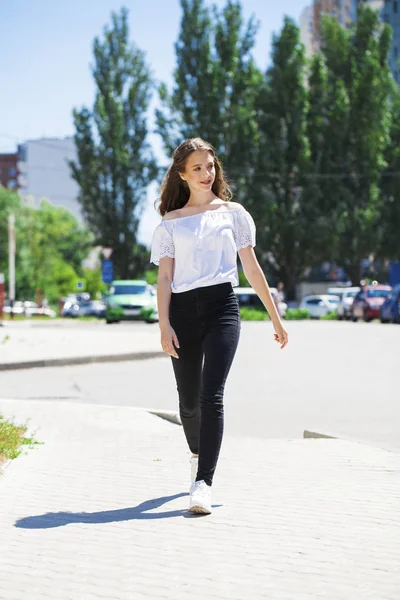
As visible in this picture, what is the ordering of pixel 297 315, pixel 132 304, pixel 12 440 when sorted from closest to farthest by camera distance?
pixel 12 440 < pixel 132 304 < pixel 297 315

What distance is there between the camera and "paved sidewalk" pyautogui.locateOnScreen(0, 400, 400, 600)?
4383 millimetres

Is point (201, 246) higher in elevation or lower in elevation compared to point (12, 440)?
higher

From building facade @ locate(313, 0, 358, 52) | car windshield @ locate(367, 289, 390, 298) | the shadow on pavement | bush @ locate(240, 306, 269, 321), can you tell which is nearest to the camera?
the shadow on pavement

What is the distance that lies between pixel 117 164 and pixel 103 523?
58.8m

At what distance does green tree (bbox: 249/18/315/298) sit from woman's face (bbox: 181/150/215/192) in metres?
55.4

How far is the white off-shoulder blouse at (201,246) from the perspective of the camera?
617cm

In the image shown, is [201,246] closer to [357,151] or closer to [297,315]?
[297,315]

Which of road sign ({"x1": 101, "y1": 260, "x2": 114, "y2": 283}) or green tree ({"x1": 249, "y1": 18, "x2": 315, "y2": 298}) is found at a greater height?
green tree ({"x1": 249, "y1": 18, "x2": 315, "y2": 298})

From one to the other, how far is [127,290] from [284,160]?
19.2 m

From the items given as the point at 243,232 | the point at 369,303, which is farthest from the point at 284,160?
the point at 243,232

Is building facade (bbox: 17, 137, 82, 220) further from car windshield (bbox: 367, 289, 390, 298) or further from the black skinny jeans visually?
the black skinny jeans

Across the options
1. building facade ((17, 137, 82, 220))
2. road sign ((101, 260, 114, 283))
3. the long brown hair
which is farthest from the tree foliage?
the long brown hair

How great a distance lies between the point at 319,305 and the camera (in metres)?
65.4

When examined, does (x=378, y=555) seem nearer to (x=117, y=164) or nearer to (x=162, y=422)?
(x=162, y=422)
